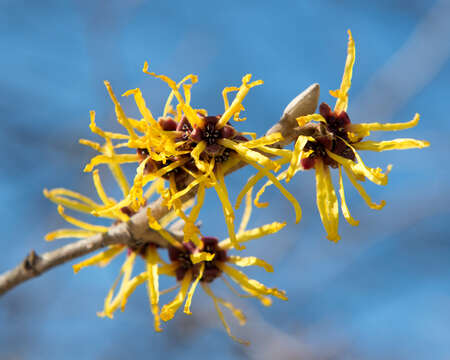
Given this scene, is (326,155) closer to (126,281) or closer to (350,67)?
(350,67)

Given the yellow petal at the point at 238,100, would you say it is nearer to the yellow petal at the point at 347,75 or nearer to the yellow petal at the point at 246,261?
the yellow petal at the point at 347,75

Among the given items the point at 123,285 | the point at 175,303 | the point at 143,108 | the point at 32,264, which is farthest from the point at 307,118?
the point at 32,264

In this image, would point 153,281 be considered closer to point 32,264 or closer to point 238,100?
point 32,264

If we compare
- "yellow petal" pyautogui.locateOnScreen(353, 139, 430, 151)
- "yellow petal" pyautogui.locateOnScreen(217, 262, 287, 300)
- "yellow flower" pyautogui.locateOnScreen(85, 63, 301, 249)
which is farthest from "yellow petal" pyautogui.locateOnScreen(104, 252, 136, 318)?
"yellow petal" pyautogui.locateOnScreen(353, 139, 430, 151)

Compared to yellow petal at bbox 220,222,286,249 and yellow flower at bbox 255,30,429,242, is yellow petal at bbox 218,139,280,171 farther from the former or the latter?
yellow petal at bbox 220,222,286,249

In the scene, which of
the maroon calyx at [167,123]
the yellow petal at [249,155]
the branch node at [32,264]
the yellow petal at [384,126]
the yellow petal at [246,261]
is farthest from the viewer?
the branch node at [32,264]

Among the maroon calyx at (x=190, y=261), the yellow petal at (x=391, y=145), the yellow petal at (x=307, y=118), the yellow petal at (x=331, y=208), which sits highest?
the maroon calyx at (x=190, y=261)

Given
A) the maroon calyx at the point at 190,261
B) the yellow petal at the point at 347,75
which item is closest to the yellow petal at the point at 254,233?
the maroon calyx at the point at 190,261
